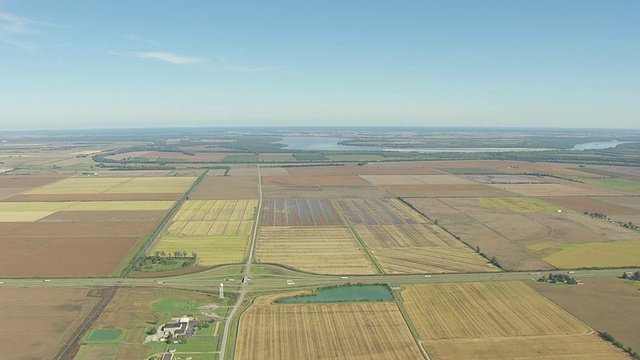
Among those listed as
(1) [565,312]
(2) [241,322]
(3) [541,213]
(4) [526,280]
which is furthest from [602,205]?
(2) [241,322]

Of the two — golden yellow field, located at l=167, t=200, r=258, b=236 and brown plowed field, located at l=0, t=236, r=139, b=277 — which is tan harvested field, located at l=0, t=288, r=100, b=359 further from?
golden yellow field, located at l=167, t=200, r=258, b=236

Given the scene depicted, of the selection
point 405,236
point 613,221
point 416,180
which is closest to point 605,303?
point 405,236

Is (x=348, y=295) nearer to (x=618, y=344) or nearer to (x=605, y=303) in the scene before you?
(x=618, y=344)

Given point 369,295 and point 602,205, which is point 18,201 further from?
point 602,205

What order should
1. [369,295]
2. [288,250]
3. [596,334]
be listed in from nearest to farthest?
[596,334] < [369,295] < [288,250]

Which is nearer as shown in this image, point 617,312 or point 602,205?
point 617,312

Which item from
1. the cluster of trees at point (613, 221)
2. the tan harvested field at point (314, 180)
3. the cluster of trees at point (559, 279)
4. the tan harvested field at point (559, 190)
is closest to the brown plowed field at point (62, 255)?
the cluster of trees at point (559, 279)

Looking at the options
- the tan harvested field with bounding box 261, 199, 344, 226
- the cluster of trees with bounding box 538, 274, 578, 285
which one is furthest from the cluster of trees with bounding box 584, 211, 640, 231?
the tan harvested field with bounding box 261, 199, 344, 226
